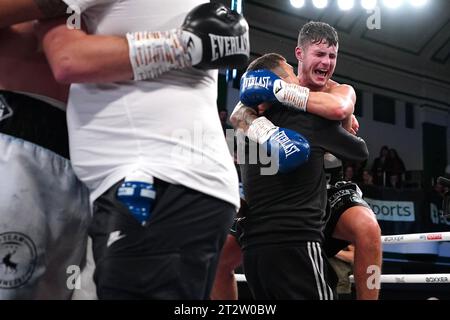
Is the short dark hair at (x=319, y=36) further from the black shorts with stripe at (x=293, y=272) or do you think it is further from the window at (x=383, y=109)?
the window at (x=383, y=109)

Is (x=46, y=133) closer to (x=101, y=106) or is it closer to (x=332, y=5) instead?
(x=101, y=106)

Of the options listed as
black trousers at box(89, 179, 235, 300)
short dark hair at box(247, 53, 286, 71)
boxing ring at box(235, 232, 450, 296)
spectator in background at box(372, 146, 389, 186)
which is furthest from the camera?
spectator in background at box(372, 146, 389, 186)

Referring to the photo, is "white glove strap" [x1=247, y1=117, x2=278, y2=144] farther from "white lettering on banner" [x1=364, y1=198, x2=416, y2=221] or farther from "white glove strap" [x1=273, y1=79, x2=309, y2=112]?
"white lettering on banner" [x1=364, y1=198, x2=416, y2=221]

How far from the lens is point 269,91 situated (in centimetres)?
157

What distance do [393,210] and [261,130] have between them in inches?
177

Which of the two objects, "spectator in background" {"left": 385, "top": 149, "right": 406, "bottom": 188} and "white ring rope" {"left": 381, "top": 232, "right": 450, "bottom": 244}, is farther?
"spectator in background" {"left": 385, "top": 149, "right": 406, "bottom": 188}

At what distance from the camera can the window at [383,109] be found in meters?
7.90

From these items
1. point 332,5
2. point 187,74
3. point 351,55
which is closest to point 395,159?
point 351,55

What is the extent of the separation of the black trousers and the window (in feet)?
24.3

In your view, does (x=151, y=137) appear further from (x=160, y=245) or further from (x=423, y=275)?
(x=423, y=275)

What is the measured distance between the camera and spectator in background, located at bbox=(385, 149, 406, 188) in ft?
22.8

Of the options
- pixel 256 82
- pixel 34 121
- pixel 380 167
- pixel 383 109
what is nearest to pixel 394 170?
pixel 380 167

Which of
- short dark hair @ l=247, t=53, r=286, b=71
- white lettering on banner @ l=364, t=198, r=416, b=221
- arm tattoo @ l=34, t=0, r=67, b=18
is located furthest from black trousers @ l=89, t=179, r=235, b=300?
white lettering on banner @ l=364, t=198, r=416, b=221

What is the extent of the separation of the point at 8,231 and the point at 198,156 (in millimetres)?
338
